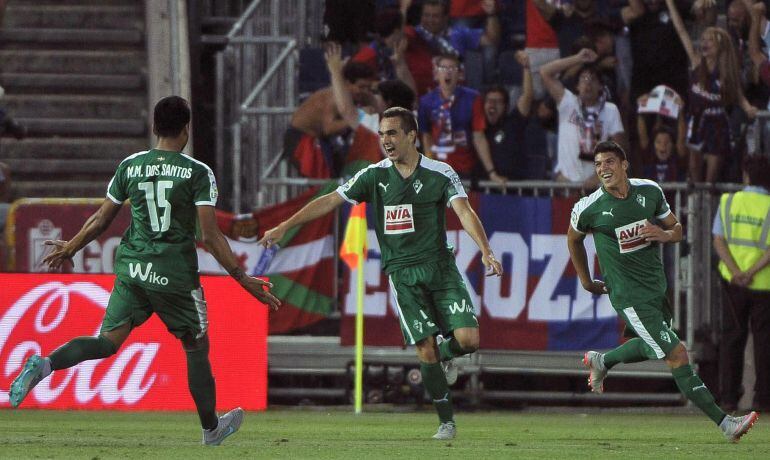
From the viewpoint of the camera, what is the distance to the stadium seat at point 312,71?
19469 millimetres

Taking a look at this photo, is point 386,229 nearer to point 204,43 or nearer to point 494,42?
point 494,42

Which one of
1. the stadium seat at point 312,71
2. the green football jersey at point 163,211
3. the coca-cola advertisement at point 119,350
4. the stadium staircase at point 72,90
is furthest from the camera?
the stadium seat at point 312,71

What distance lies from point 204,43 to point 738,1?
24.4 ft

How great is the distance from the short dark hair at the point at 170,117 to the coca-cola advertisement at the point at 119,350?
19.5 feet

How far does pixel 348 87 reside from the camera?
17.6 meters

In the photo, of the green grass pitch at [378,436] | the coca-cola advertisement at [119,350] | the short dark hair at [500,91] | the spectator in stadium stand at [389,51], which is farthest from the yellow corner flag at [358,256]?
the spectator in stadium stand at [389,51]

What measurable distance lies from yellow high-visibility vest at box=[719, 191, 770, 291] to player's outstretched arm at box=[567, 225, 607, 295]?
4269 millimetres

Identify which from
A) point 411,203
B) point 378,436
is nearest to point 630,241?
point 411,203

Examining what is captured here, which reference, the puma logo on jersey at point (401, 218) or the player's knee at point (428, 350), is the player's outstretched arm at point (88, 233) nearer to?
the puma logo on jersey at point (401, 218)

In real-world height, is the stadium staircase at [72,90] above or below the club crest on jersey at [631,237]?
above

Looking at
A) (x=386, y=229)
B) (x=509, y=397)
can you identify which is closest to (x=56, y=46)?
(x=509, y=397)

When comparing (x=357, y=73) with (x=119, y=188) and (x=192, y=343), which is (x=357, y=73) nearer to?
(x=119, y=188)

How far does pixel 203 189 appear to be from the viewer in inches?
396

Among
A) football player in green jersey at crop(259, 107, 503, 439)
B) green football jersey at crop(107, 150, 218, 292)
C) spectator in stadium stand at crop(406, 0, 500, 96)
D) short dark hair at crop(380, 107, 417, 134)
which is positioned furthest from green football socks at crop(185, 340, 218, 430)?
spectator in stadium stand at crop(406, 0, 500, 96)
